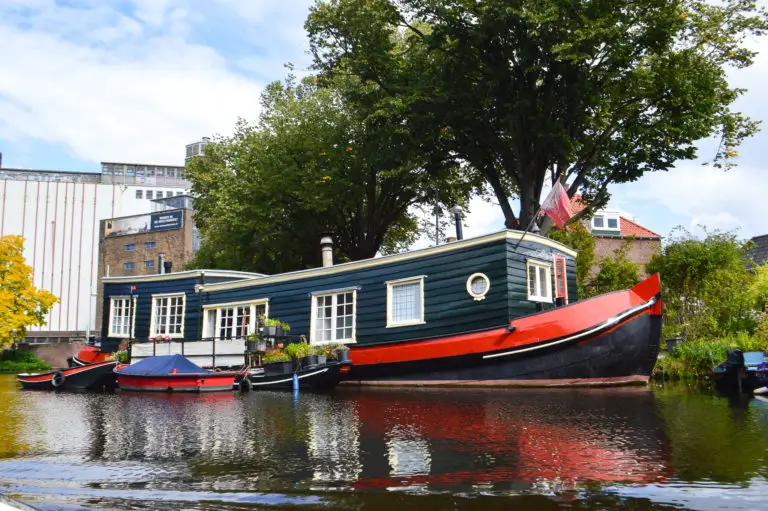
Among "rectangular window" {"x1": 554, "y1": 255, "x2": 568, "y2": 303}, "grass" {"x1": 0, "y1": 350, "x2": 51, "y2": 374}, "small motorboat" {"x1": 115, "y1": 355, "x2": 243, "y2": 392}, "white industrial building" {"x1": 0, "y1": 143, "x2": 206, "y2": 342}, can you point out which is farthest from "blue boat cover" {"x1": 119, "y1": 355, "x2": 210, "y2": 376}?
"white industrial building" {"x1": 0, "y1": 143, "x2": 206, "y2": 342}

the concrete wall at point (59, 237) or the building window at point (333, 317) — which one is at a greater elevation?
the concrete wall at point (59, 237)

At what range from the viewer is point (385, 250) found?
36.2 meters

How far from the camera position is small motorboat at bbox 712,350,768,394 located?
1315 cm

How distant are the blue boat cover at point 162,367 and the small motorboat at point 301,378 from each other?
1304 millimetres

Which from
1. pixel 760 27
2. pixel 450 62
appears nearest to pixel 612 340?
pixel 450 62

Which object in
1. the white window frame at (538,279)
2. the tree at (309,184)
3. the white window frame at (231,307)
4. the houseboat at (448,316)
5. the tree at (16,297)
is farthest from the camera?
the tree at (16,297)

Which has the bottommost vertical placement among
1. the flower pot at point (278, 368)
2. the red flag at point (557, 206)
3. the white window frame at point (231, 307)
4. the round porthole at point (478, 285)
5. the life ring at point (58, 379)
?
the life ring at point (58, 379)

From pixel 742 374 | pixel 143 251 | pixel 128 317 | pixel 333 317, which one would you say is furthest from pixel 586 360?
pixel 143 251

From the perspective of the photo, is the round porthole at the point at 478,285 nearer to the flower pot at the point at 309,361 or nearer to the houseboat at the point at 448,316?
the houseboat at the point at 448,316

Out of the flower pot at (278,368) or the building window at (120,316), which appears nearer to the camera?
the flower pot at (278,368)

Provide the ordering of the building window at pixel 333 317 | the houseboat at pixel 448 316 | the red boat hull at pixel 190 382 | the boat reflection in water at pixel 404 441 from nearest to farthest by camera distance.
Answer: the boat reflection in water at pixel 404 441
the houseboat at pixel 448 316
the red boat hull at pixel 190 382
the building window at pixel 333 317

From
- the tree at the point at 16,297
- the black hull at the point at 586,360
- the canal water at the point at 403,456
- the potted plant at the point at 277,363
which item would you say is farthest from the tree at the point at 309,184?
the tree at the point at 16,297

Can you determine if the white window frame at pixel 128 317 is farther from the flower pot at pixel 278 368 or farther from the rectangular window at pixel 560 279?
the rectangular window at pixel 560 279

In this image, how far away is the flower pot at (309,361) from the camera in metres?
16.7
